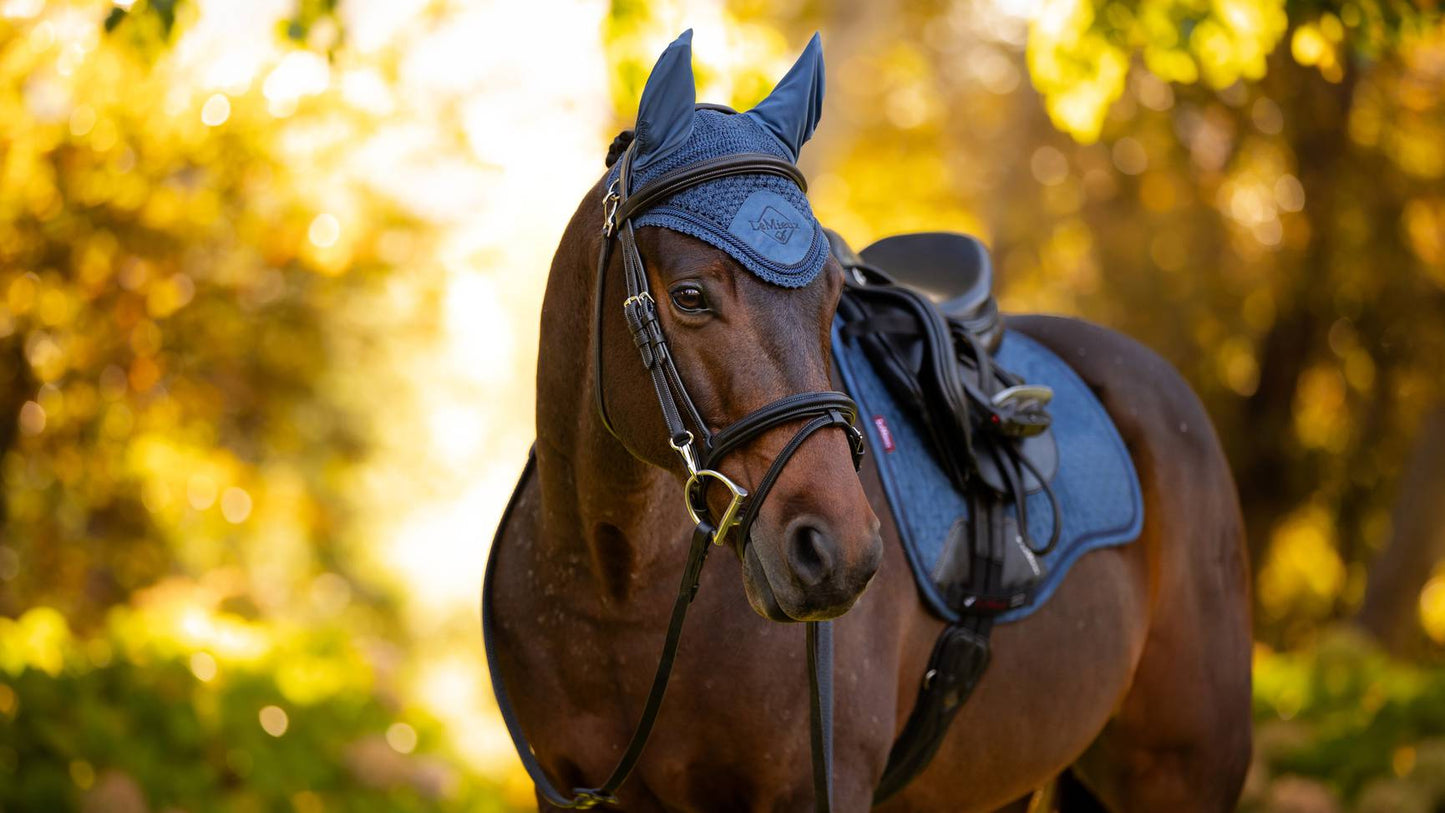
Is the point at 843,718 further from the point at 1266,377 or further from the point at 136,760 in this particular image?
the point at 1266,377

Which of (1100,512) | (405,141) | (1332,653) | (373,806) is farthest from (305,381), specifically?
(1332,653)

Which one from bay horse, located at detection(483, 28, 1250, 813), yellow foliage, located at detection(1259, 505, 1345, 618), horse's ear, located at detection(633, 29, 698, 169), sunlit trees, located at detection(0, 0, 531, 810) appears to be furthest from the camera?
yellow foliage, located at detection(1259, 505, 1345, 618)

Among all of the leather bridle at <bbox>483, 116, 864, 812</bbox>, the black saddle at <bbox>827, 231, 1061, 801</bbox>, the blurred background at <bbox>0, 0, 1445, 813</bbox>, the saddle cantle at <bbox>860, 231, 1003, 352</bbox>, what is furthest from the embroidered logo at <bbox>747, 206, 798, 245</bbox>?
the blurred background at <bbox>0, 0, 1445, 813</bbox>

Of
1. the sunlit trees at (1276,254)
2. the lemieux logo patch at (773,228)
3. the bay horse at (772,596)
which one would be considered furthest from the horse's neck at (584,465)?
the sunlit trees at (1276,254)

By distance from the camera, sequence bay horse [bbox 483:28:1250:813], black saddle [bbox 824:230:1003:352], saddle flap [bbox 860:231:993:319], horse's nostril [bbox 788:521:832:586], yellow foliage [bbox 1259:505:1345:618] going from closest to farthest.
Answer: horse's nostril [bbox 788:521:832:586]
bay horse [bbox 483:28:1250:813]
black saddle [bbox 824:230:1003:352]
saddle flap [bbox 860:231:993:319]
yellow foliage [bbox 1259:505:1345:618]

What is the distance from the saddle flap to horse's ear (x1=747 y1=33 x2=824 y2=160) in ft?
3.36

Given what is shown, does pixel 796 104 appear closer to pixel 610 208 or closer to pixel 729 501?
pixel 610 208

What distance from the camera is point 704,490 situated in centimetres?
197

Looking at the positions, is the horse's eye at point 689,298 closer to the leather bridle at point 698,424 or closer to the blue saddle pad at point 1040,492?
the leather bridle at point 698,424

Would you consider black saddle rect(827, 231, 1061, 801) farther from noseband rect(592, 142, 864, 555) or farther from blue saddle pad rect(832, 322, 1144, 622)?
noseband rect(592, 142, 864, 555)

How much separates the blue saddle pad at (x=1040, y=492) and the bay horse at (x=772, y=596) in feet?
0.16

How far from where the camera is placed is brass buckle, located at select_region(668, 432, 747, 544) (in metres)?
1.90

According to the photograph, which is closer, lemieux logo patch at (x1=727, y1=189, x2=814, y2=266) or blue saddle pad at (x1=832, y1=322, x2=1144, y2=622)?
lemieux logo patch at (x1=727, y1=189, x2=814, y2=266)

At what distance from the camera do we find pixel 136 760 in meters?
5.08
